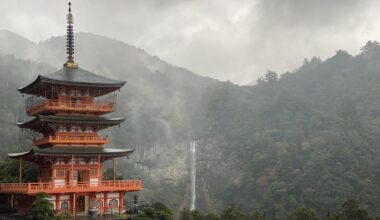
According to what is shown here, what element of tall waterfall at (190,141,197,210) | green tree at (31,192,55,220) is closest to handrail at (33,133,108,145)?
green tree at (31,192,55,220)

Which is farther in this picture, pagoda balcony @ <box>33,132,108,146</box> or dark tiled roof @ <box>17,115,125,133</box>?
pagoda balcony @ <box>33,132,108,146</box>

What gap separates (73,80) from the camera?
117 feet

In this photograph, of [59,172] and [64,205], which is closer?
[64,205]

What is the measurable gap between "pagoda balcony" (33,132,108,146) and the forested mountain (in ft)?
142

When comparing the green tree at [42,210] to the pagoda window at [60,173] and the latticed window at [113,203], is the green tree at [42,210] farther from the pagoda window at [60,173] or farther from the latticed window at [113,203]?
the latticed window at [113,203]

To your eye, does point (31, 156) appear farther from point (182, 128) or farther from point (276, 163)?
point (182, 128)

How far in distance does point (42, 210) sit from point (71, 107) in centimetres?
816

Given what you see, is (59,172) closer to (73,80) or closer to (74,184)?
(74,184)

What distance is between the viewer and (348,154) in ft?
320

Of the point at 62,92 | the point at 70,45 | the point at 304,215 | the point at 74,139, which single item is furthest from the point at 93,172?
the point at 304,215

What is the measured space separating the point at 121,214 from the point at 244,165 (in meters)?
77.1

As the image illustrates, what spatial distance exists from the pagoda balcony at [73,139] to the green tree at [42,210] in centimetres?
480

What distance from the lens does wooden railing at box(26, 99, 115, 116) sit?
116ft

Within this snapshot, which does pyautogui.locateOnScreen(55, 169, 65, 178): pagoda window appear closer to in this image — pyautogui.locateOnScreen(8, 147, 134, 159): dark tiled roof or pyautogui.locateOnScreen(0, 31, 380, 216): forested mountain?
pyautogui.locateOnScreen(8, 147, 134, 159): dark tiled roof
